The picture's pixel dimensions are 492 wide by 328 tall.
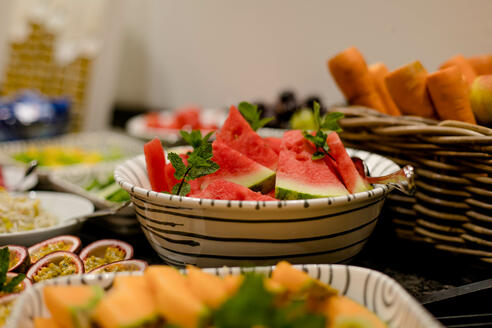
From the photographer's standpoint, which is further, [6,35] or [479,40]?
[6,35]

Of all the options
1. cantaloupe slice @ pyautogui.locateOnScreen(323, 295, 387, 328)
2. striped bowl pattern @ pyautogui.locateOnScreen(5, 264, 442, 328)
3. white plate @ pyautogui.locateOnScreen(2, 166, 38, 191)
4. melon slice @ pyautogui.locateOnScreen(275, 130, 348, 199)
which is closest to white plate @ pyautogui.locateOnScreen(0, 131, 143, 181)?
white plate @ pyautogui.locateOnScreen(2, 166, 38, 191)

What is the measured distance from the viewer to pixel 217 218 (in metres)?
0.65

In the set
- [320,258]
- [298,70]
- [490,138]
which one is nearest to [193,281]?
[320,258]

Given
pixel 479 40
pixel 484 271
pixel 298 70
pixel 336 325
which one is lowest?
pixel 484 271

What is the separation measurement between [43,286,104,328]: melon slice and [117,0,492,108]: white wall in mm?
1236

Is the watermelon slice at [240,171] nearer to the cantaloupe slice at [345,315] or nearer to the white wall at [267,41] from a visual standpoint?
the cantaloupe slice at [345,315]

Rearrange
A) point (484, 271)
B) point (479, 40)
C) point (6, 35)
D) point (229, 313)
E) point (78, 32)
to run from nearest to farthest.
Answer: point (229, 313)
point (484, 271)
point (479, 40)
point (6, 35)
point (78, 32)

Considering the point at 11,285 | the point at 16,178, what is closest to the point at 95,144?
the point at 16,178

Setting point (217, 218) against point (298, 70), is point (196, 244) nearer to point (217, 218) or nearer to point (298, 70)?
point (217, 218)

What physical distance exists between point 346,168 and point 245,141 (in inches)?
7.4

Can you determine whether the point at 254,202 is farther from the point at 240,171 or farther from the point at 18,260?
the point at 18,260

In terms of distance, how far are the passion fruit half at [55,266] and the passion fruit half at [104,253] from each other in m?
0.03

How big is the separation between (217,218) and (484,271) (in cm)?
52

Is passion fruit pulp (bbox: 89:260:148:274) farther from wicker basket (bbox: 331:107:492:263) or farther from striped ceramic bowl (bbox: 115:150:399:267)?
wicker basket (bbox: 331:107:492:263)
